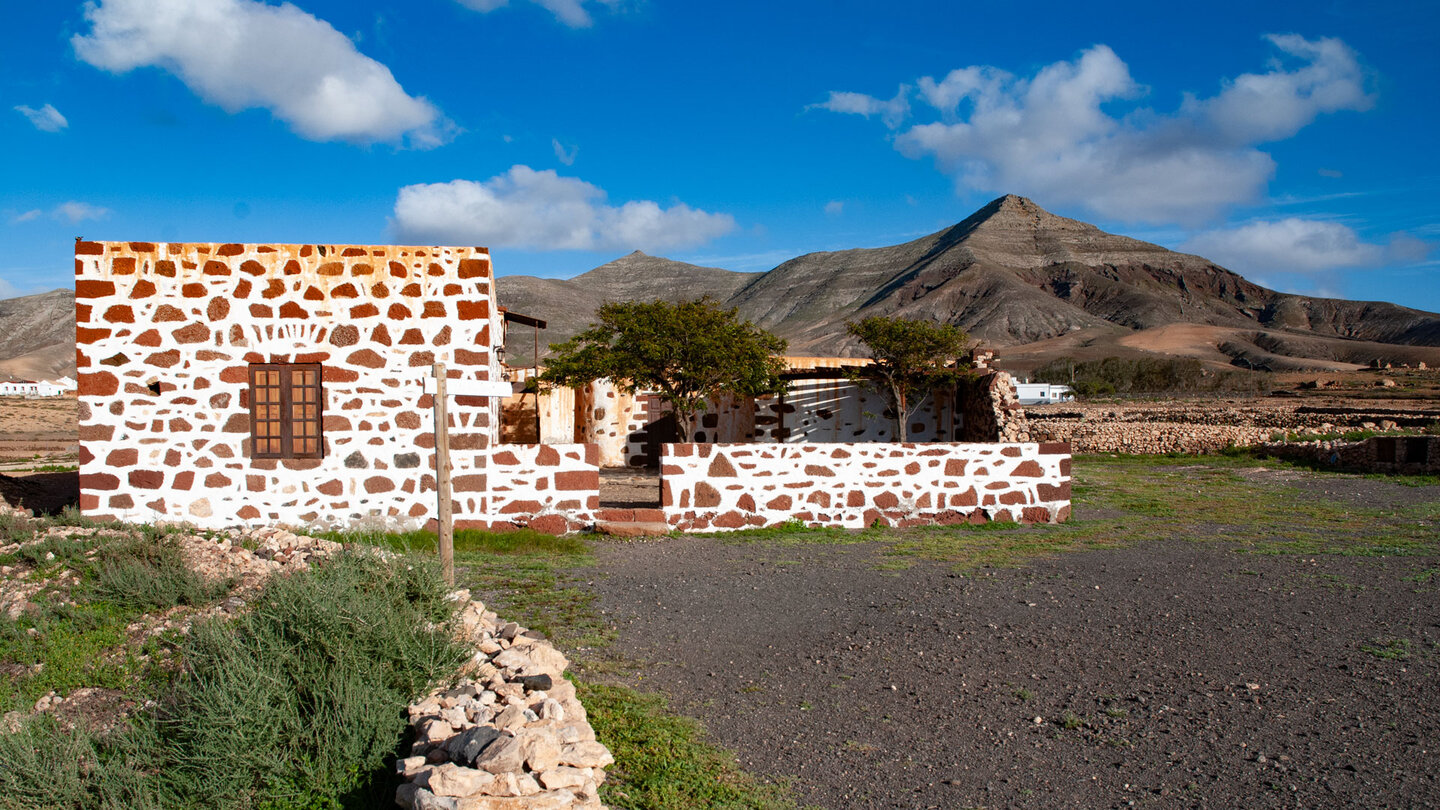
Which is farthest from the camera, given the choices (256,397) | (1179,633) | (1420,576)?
(256,397)

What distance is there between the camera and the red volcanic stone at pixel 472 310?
9555mm

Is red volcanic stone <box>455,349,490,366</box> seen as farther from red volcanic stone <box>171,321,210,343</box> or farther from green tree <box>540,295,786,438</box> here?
green tree <box>540,295,786,438</box>

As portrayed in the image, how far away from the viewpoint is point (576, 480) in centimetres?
977

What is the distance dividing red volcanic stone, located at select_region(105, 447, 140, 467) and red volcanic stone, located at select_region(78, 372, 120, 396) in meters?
0.62

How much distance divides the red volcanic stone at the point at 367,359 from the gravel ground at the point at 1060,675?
3.50 metres

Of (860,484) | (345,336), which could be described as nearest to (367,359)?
(345,336)

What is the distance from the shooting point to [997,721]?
14.3 ft

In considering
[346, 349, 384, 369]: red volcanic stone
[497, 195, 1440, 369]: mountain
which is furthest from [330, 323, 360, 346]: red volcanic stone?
[497, 195, 1440, 369]: mountain

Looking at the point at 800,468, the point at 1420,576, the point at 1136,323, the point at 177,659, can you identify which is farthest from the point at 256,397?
the point at 1136,323

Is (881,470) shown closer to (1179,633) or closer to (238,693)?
(1179,633)

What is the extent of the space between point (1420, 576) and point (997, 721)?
18.0 ft

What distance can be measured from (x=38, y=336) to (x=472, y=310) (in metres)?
125

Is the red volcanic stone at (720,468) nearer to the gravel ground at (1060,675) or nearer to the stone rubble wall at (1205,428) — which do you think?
the gravel ground at (1060,675)

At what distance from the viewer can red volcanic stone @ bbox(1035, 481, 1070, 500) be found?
35.0 ft
